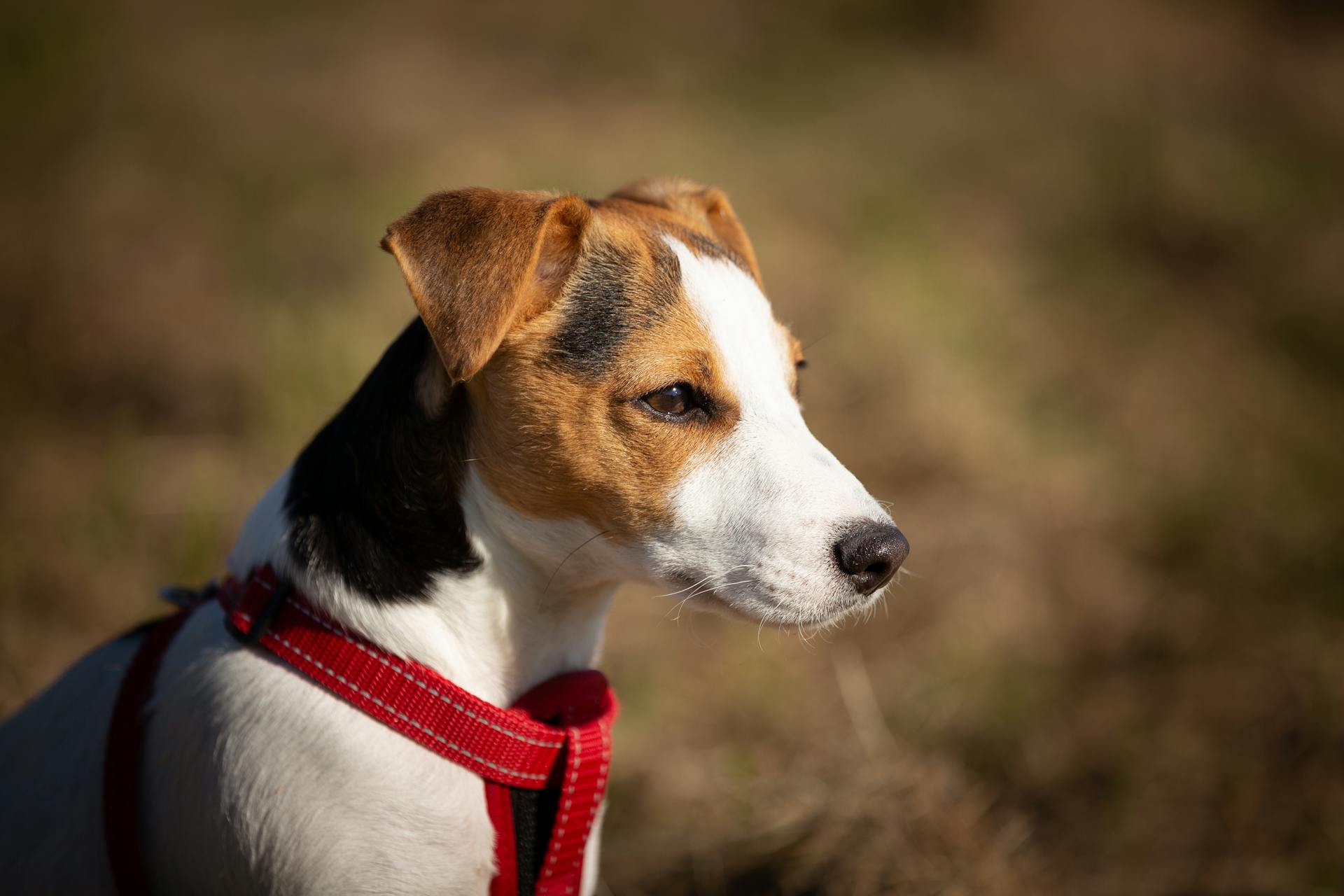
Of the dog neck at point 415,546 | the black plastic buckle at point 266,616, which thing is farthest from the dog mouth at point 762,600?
the black plastic buckle at point 266,616

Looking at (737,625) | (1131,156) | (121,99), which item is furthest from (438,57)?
(737,625)

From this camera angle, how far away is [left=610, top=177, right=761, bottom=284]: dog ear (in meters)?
2.85

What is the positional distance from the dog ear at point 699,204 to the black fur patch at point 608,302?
55cm

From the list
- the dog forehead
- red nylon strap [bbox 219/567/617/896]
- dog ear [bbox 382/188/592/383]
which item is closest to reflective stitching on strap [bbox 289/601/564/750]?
red nylon strap [bbox 219/567/617/896]

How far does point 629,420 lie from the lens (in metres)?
2.10

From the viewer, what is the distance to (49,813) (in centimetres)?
218

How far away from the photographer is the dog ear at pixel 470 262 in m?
1.93

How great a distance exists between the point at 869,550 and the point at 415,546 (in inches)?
41.4

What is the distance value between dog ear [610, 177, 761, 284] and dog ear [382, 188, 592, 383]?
81 cm

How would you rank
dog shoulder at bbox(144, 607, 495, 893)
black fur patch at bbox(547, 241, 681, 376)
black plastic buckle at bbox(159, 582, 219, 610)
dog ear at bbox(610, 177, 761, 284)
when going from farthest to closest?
dog ear at bbox(610, 177, 761, 284)
black plastic buckle at bbox(159, 582, 219, 610)
black fur patch at bbox(547, 241, 681, 376)
dog shoulder at bbox(144, 607, 495, 893)

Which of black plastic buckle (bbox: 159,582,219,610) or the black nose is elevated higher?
the black nose

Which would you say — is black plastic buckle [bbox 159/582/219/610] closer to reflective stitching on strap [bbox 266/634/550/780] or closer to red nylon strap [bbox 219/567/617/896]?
red nylon strap [bbox 219/567/617/896]

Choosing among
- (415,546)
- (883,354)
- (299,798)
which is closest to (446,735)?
(299,798)

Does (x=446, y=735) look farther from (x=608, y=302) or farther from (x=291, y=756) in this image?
(x=608, y=302)
